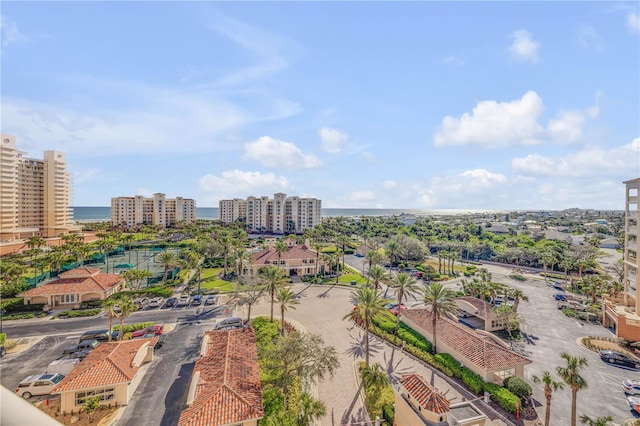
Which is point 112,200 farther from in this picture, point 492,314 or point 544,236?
point 544,236

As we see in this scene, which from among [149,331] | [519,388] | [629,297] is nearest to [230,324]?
[149,331]

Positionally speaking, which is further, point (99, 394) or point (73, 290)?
point (73, 290)

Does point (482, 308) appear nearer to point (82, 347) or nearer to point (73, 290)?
point (82, 347)

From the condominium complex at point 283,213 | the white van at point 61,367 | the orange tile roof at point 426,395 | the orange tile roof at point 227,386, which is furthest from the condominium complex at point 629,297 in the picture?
the condominium complex at point 283,213

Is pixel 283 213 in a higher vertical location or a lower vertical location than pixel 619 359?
higher

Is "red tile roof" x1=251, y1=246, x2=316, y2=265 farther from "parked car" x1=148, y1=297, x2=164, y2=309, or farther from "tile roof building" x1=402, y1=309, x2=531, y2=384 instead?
"tile roof building" x1=402, y1=309, x2=531, y2=384

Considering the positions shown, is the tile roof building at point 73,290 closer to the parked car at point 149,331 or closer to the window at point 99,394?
the parked car at point 149,331

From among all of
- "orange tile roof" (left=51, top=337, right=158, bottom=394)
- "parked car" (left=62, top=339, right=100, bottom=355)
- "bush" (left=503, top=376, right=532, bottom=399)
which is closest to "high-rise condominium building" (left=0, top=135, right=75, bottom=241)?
"parked car" (left=62, top=339, right=100, bottom=355)
